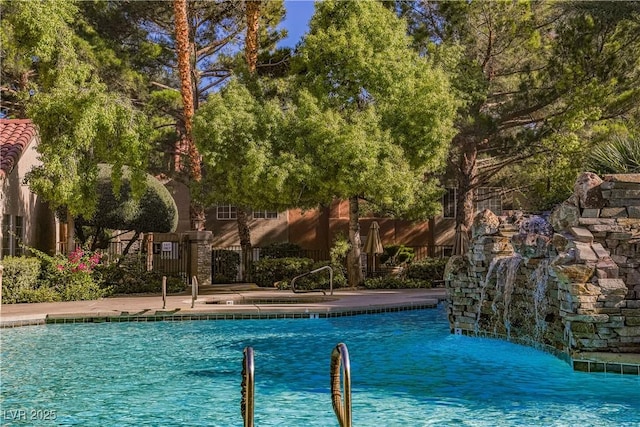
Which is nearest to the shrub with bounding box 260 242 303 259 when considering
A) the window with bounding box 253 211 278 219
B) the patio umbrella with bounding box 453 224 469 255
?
the window with bounding box 253 211 278 219

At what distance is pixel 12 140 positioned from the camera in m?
21.4

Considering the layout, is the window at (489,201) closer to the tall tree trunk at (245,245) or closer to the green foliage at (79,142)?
the tall tree trunk at (245,245)

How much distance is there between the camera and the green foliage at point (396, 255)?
31.5 metres

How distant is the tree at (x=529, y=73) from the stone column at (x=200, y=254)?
10586mm

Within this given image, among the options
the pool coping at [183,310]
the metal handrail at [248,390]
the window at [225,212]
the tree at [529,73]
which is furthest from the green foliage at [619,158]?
the window at [225,212]

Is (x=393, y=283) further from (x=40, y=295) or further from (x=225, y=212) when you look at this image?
(x=225, y=212)

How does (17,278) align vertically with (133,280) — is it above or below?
above

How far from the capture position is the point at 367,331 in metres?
15.2

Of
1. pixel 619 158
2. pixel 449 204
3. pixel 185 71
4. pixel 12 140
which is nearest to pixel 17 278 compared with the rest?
pixel 12 140

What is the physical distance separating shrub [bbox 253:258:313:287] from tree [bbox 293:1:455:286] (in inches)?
152

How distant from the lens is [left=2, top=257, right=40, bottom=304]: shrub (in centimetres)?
1938

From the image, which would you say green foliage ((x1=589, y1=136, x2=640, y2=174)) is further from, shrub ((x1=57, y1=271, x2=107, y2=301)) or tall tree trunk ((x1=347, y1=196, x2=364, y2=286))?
shrub ((x1=57, y1=271, x2=107, y2=301))

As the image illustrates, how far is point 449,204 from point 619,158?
22.4 meters

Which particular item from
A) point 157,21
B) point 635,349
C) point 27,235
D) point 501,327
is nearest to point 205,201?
point 27,235
